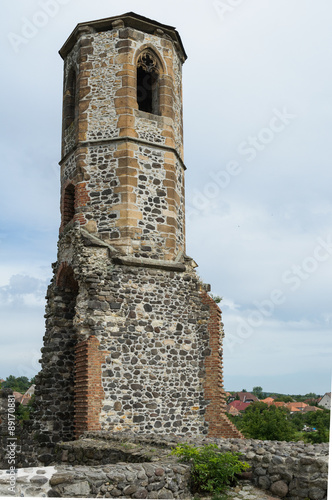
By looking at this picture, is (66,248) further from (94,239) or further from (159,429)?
(159,429)

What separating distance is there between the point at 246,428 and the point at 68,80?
607 inches

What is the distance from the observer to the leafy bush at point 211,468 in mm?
7234

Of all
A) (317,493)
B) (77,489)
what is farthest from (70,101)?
(317,493)

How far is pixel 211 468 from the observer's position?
734 centimetres

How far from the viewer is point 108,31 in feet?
47.4

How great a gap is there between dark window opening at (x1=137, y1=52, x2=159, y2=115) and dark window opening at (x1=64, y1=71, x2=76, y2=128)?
1.96 meters

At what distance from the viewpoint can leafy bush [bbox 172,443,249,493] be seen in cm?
723

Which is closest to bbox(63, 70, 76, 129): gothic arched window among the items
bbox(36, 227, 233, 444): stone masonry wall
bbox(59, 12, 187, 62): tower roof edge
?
bbox(59, 12, 187, 62): tower roof edge

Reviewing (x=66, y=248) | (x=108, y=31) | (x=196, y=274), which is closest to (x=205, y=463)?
(x=196, y=274)

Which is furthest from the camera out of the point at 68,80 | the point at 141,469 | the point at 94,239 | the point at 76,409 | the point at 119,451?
the point at 68,80

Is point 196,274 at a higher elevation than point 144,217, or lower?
lower

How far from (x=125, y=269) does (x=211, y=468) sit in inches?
244

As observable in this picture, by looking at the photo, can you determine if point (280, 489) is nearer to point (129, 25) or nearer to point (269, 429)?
point (129, 25)

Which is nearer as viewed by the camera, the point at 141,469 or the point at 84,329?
the point at 141,469
